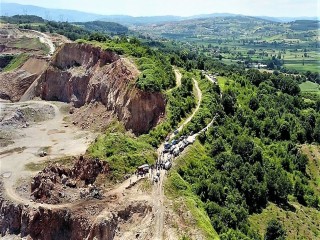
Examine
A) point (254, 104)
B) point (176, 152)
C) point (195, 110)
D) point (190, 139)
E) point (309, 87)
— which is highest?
point (195, 110)

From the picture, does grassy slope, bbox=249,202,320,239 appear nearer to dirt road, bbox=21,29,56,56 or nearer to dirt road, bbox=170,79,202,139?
dirt road, bbox=170,79,202,139

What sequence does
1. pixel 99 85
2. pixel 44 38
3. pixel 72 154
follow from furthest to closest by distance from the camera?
pixel 44 38 < pixel 99 85 < pixel 72 154

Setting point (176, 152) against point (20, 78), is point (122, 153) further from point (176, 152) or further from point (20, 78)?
point (20, 78)

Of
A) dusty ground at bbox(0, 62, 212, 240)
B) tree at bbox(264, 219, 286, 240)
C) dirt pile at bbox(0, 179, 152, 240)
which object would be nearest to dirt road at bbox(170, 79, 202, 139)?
dusty ground at bbox(0, 62, 212, 240)

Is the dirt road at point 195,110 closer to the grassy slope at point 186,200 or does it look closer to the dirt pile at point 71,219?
the grassy slope at point 186,200

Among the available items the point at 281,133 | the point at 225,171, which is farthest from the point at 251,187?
the point at 281,133

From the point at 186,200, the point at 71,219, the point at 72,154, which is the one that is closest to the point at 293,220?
the point at 186,200
